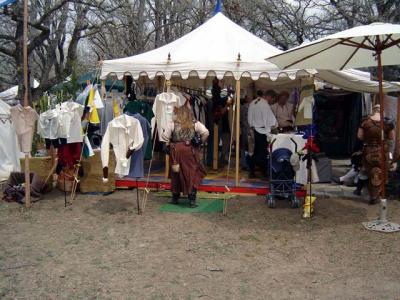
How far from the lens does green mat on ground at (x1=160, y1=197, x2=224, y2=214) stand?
7.33 meters

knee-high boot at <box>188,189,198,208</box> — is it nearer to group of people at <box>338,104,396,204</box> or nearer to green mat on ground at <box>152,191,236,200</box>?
green mat on ground at <box>152,191,236,200</box>

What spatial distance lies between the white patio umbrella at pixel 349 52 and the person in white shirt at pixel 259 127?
200cm

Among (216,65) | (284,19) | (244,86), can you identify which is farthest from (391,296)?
(284,19)

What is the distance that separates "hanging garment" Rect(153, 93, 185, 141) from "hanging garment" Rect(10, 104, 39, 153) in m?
2.11

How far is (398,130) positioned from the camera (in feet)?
34.7

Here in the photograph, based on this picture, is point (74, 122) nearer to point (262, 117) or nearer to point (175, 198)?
point (175, 198)

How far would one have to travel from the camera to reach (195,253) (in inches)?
211

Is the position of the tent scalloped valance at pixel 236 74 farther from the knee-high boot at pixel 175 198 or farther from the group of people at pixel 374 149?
the knee-high boot at pixel 175 198

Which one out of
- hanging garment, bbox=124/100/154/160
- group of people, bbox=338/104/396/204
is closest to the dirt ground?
group of people, bbox=338/104/396/204

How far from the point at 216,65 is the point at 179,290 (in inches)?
187

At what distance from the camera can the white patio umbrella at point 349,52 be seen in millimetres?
5840

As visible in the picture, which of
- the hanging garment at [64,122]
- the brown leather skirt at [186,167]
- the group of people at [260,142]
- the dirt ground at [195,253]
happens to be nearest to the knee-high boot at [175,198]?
→ the group of people at [260,142]

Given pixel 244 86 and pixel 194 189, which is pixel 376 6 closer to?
pixel 244 86

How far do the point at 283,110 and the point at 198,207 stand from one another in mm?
3718
